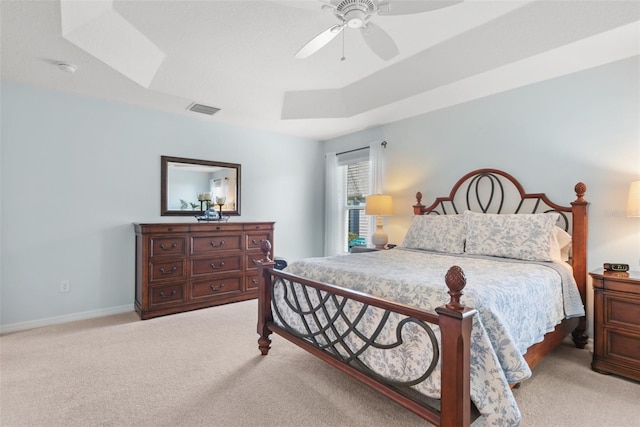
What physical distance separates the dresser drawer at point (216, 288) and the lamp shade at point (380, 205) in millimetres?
1927

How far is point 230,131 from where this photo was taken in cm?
449

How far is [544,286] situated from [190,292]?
3424mm

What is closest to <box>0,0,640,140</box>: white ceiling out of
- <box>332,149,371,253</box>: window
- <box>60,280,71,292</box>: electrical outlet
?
<box>332,149,371,253</box>: window

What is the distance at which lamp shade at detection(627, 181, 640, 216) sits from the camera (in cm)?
228

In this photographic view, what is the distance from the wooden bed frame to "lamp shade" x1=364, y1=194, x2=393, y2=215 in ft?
1.06

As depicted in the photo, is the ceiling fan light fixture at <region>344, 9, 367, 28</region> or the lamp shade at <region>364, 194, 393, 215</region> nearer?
the ceiling fan light fixture at <region>344, 9, 367, 28</region>

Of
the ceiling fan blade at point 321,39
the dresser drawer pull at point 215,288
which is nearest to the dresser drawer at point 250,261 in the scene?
the dresser drawer pull at point 215,288

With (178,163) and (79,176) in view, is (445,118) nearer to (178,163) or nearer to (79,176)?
(178,163)

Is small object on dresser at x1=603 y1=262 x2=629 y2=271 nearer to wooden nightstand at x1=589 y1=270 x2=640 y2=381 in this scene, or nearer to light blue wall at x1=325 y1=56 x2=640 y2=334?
wooden nightstand at x1=589 y1=270 x2=640 y2=381

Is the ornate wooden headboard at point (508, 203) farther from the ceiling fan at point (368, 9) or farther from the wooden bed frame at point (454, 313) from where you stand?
the ceiling fan at point (368, 9)

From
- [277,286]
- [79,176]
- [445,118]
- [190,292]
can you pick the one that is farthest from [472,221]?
[79,176]

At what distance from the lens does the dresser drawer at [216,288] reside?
3.75 metres

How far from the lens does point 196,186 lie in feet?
13.8

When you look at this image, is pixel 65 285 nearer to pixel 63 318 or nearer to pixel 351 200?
pixel 63 318
